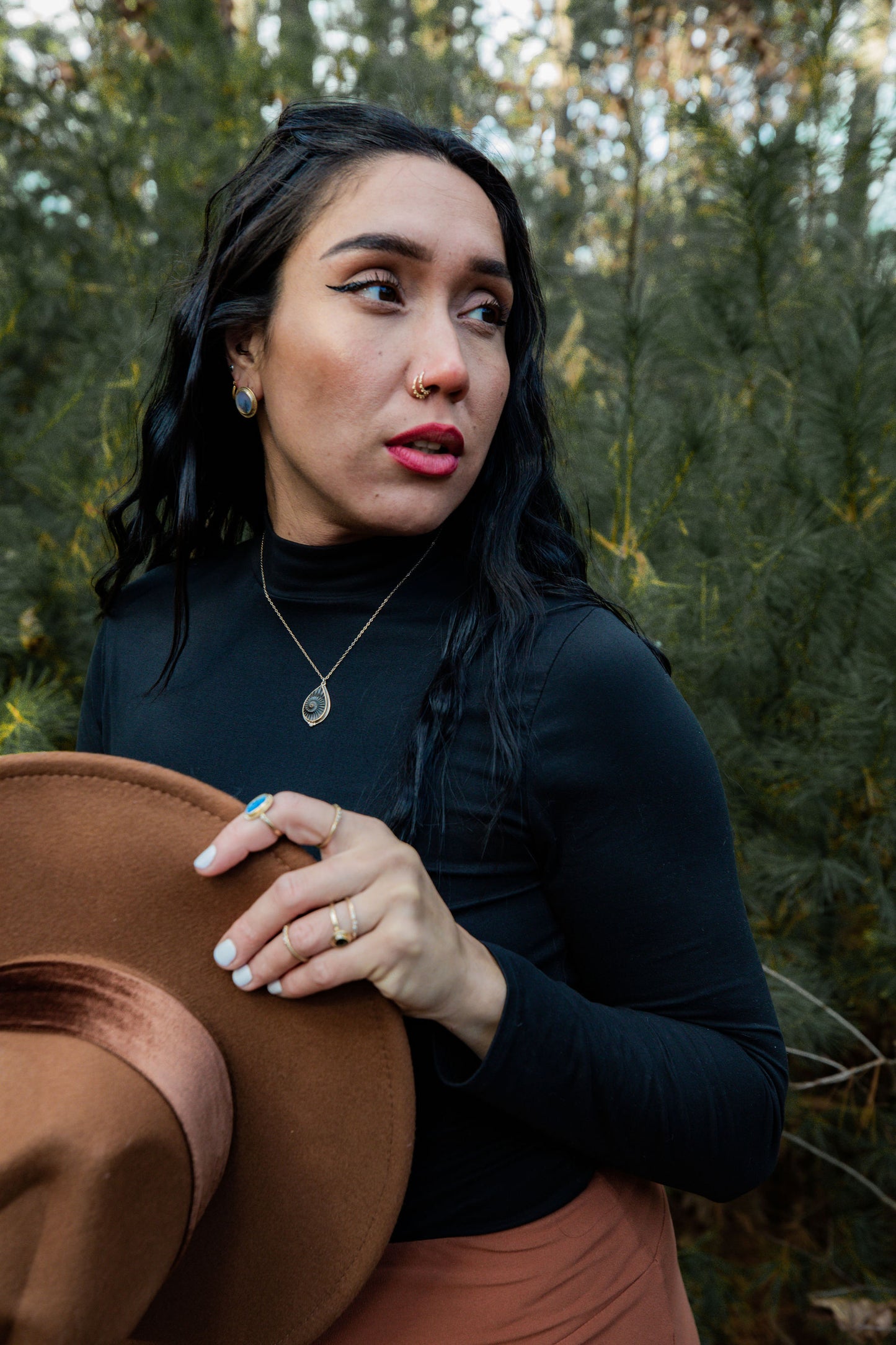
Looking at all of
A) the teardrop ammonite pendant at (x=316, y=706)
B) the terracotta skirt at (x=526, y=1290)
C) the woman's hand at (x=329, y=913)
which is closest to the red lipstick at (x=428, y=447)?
the teardrop ammonite pendant at (x=316, y=706)

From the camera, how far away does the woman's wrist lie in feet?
2.91

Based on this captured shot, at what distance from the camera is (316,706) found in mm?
1169

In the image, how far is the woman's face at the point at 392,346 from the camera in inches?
45.3

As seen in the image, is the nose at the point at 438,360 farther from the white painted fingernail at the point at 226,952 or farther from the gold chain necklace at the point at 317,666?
the white painted fingernail at the point at 226,952

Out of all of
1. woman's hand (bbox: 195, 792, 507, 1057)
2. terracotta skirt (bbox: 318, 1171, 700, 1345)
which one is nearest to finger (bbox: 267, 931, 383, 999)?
woman's hand (bbox: 195, 792, 507, 1057)

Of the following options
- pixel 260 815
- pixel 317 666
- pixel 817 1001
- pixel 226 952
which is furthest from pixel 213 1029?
pixel 817 1001

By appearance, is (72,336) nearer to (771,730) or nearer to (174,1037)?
(771,730)

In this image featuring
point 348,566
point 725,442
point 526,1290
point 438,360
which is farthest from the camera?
point 725,442

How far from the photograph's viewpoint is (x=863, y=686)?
2002mm

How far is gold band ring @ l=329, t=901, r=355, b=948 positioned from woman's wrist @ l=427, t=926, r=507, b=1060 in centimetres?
11

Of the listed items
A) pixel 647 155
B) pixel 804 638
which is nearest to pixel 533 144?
pixel 647 155

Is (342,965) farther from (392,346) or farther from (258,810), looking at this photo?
(392,346)

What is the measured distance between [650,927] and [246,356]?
2.81 feet

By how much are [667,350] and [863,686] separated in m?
0.97
